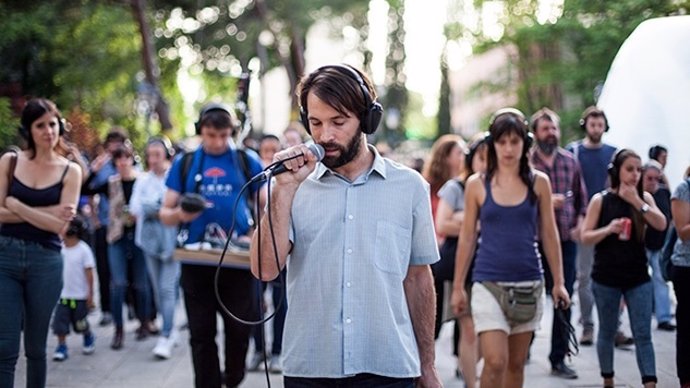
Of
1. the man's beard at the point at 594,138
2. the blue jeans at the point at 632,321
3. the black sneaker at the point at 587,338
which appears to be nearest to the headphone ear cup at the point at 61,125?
the blue jeans at the point at 632,321

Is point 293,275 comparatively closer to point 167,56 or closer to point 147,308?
point 147,308

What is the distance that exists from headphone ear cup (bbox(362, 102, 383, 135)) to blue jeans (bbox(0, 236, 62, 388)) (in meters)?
2.94

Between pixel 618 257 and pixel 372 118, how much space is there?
3.94m

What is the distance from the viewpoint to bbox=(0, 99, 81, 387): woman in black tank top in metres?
5.50

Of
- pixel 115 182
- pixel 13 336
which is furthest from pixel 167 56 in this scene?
pixel 13 336

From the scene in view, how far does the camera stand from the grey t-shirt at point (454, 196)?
7281mm

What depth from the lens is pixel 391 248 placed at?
3.43 metres

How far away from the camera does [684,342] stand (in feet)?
20.8

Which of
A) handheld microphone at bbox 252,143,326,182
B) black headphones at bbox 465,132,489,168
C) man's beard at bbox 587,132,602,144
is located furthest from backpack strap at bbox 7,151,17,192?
man's beard at bbox 587,132,602,144

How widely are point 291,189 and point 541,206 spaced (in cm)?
294

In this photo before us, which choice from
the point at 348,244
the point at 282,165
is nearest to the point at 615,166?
the point at 348,244

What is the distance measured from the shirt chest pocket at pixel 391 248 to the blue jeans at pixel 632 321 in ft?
12.1

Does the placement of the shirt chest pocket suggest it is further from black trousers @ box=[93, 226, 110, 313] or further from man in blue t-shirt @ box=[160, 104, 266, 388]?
black trousers @ box=[93, 226, 110, 313]

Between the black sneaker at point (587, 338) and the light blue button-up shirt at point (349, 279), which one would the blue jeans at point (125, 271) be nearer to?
the black sneaker at point (587, 338)
